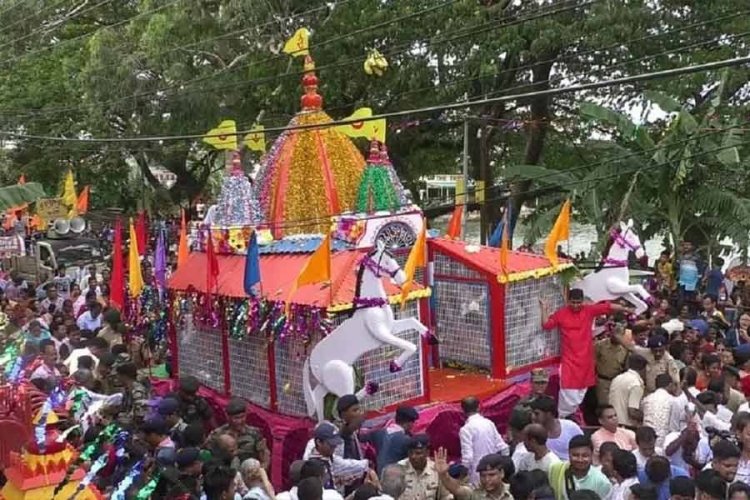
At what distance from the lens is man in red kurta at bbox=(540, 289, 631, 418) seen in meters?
9.27

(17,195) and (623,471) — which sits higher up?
(17,195)

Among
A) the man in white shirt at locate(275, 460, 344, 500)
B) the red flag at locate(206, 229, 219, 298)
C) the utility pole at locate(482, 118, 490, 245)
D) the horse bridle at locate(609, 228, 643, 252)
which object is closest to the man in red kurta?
the horse bridle at locate(609, 228, 643, 252)

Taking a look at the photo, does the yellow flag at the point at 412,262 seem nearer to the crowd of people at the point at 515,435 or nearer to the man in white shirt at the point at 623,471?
the crowd of people at the point at 515,435

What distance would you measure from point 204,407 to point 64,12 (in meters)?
19.5

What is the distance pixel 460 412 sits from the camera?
8672 millimetres

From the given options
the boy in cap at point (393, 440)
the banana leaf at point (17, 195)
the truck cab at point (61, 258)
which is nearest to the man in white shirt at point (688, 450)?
the boy in cap at point (393, 440)

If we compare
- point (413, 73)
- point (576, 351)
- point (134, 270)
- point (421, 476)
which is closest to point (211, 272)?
point (134, 270)

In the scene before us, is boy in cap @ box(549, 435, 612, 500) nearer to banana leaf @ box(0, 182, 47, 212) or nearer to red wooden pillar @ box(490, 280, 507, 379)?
red wooden pillar @ box(490, 280, 507, 379)

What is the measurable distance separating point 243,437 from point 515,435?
197cm

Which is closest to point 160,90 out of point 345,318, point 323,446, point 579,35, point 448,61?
point 448,61

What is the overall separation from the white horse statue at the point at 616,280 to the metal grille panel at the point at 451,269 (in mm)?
1388

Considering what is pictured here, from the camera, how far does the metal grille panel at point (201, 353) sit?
9.95 meters

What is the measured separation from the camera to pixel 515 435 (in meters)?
6.41

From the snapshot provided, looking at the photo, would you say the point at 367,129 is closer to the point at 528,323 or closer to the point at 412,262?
the point at 412,262
